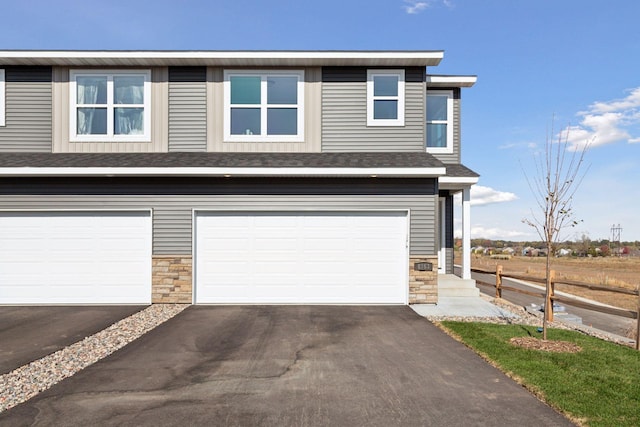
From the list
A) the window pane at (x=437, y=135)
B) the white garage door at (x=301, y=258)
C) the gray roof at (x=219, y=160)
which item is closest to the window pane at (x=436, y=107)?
the window pane at (x=437, y=135)

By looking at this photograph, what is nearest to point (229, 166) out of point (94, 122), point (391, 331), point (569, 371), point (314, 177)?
point (314, 177)

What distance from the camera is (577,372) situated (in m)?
5.15

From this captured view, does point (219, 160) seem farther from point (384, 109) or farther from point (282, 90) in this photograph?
point (384, 109)

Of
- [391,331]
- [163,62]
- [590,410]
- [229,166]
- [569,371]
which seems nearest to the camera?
[590,410]

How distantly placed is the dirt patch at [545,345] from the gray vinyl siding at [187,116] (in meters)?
9.06

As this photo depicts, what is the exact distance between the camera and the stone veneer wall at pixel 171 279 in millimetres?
9617

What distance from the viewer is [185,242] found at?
31.7 ft

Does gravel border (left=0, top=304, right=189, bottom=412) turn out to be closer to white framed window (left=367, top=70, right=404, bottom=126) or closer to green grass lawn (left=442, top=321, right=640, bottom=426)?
green grass lawn (left=442, top=321, right=640, bottom=426)

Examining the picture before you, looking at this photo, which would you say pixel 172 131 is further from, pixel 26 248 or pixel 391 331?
pixel 391 331

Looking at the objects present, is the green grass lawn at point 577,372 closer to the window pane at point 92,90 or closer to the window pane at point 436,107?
the window pane at point 436,107

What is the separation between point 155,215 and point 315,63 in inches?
242

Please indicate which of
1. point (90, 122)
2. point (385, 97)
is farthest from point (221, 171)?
point (385, 97)

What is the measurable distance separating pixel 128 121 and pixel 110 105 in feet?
2.12

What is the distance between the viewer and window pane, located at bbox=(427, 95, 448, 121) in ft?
40.3
